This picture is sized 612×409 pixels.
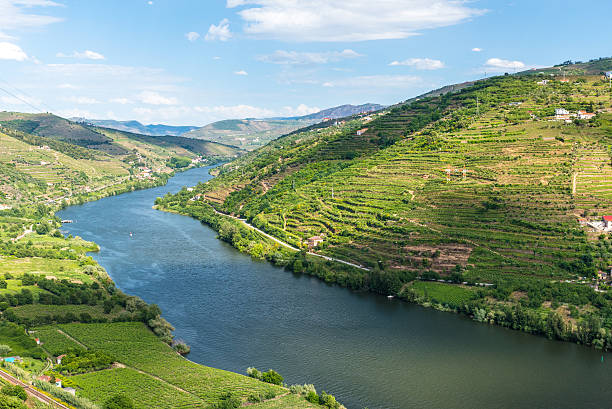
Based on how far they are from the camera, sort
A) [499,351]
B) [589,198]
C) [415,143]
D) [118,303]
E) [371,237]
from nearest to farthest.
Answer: [499,351] → [118,303] → [589,198] → [371,237] → [415,143]

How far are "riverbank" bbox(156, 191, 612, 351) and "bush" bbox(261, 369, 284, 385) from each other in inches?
750

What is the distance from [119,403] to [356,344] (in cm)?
1812

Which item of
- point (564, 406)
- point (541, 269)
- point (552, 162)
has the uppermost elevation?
point (552, 162)

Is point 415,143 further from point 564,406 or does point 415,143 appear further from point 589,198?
point 564,406

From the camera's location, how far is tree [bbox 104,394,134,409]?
27.5 metres

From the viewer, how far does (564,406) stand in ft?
100

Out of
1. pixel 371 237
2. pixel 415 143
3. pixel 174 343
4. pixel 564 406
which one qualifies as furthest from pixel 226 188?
pixel 564 406

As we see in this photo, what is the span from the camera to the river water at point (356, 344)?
32188 millimetres

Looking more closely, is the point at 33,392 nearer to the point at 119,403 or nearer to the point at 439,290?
the point at 119,403

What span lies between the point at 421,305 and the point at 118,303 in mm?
27905

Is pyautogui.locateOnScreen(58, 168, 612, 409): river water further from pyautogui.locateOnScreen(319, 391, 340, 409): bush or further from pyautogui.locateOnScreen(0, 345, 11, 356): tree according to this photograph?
pyautogui.locateOnScreen(0, 345, 11, 356): tree

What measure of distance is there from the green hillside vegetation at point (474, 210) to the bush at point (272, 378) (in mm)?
19162

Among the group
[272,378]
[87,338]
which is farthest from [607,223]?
[87,338]

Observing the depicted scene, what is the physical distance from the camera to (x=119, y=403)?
27.9m
